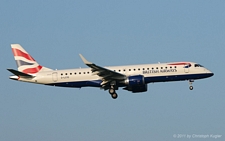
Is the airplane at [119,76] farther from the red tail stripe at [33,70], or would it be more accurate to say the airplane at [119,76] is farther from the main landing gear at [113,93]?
the red tail stripe at [33,70]

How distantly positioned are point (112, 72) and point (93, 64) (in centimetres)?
316

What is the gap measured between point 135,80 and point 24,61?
51.2ft

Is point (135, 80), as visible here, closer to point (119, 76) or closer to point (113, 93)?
point (119, 76)

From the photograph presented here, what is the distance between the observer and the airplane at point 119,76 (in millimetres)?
60625

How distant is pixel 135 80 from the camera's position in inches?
2361

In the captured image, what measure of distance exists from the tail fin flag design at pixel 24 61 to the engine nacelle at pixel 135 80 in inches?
469

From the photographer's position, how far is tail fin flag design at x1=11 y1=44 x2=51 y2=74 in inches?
2571

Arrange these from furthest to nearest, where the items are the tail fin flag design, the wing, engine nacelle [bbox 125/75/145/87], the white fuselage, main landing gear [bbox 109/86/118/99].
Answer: the tail fin flag design, main landing gear [bbox 109/86/118/99], the white fuselage, engine nacelle [bbox 125/75/145/87], the wing

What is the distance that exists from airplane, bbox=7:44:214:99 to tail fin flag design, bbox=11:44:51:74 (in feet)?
2.73

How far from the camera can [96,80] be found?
62.2 m

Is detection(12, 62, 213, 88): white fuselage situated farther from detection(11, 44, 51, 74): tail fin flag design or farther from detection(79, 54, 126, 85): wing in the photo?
detection(11, 44, 51, 74): tail fin flag design

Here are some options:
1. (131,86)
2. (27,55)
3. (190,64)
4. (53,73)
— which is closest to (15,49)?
(27,55)

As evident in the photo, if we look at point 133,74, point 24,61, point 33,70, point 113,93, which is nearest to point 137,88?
point 133,74

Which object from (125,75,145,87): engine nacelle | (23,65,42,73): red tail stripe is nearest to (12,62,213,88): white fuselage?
(125,75,145,87): engine nacelle
